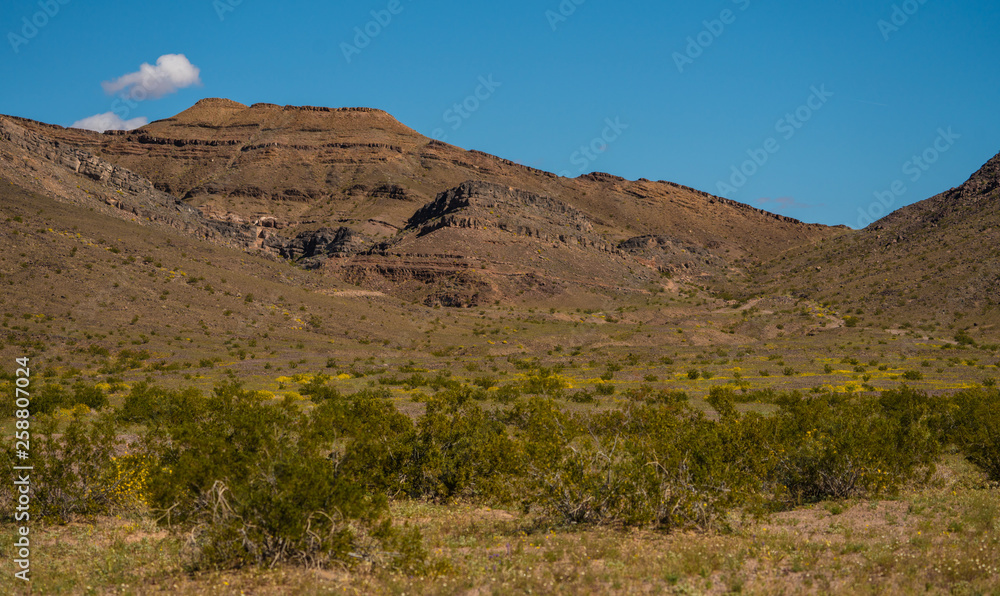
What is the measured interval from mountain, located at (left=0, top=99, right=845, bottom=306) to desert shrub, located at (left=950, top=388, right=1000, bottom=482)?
5649cm

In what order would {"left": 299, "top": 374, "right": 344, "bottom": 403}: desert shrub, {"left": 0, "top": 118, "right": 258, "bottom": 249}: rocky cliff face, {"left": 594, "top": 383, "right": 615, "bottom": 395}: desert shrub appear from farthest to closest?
{"left": 0, "top": 118, "right": 258, "bottom": 249}: rocky cliff face → {"left": 594, "top": 383, "right": 615, "bottom": 395}: desert shrub → {"left": 299, "top": 374, "right": 344, "bottom": 403}: desert shrub

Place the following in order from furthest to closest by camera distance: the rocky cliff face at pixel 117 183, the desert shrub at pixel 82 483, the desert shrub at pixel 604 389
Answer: the rocky cliff face at pixel 117 183 < the desert shrub at pixel 604 389 < the desert shrub at pixel 82 483

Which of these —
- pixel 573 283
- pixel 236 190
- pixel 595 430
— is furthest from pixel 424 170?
pixel 595 430

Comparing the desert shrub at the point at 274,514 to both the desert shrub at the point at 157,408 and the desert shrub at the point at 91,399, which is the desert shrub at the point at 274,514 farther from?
the desert shrub at the point at 91,399

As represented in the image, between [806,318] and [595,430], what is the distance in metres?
58.6

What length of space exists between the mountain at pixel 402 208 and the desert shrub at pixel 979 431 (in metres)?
56.5

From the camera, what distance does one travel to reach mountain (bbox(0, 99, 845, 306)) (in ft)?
258

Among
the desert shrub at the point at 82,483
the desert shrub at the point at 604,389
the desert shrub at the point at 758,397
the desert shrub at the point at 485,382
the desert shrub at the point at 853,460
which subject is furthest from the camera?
the desert shrub at the point at 485,382

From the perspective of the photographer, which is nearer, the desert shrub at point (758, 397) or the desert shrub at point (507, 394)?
the desert shrub at point (758, 397)

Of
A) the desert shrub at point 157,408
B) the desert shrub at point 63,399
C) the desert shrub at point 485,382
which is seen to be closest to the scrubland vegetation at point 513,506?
the desert shrub at point 157,408

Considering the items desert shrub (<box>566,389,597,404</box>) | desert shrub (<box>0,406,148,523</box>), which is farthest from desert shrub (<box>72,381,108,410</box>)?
desert shrub (<box>566,389,597,404</box>)

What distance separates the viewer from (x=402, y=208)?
4400 inches

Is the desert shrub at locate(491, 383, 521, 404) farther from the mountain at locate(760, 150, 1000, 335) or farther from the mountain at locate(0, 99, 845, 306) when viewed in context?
the mountain at locate(760, 150, 1000, 335)

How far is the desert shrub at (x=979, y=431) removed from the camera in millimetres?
14562
